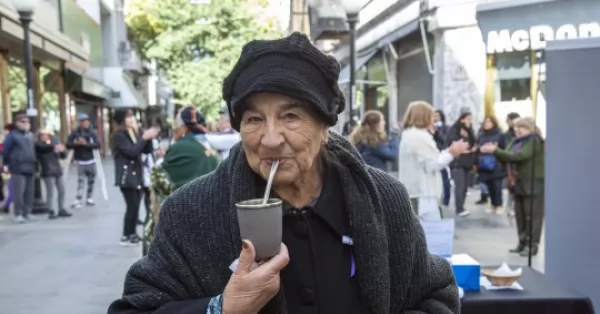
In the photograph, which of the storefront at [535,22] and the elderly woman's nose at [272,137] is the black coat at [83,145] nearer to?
the storefront at [535,22]

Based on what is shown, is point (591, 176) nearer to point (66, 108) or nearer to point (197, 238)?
point (197, 238)

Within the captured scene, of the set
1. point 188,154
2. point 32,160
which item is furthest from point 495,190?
point 32,160

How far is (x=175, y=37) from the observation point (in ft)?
95.0

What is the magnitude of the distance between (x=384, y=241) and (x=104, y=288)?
5.50 metres

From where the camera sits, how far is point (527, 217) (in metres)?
7.80

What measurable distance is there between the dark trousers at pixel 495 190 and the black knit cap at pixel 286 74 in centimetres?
975

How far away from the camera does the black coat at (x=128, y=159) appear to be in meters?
8.41

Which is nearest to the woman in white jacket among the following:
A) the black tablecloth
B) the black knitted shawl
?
the black tablecloth

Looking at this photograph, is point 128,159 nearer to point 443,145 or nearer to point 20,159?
point 20,159

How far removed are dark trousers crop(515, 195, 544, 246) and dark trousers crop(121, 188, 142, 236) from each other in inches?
200

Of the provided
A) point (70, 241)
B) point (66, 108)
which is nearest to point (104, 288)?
point (70, 241)

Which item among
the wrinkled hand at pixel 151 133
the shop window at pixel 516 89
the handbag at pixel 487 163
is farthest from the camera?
the shop window at pixel 516 89

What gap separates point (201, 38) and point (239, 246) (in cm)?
2904

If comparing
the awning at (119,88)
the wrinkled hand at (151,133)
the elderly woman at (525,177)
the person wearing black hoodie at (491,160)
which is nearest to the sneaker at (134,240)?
the wrinkled hand at (151,133)
